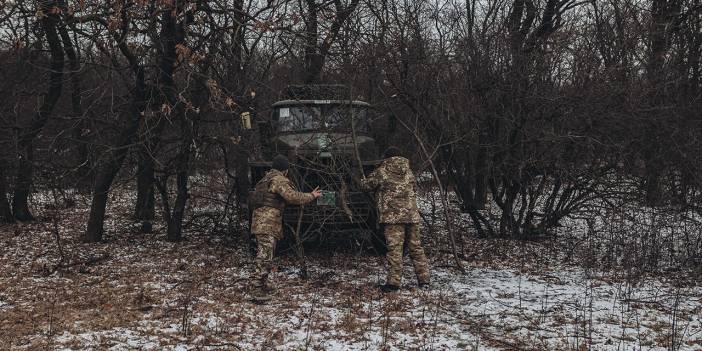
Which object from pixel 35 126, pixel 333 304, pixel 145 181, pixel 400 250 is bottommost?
pixel 333 304

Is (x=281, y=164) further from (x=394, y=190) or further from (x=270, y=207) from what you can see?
(x=394, y=190)

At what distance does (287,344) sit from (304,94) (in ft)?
18.9

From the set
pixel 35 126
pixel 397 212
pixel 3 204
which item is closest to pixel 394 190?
pixel 397 212

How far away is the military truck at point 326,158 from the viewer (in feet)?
25.3

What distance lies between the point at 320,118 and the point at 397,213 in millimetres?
2166

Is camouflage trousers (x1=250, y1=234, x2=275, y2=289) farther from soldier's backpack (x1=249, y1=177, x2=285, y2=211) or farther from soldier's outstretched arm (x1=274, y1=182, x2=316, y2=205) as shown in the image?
soldier's outstretched arm (x1=274, y1=182, x2=316, y2=205)

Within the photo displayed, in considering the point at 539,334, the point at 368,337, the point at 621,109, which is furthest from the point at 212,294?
the point at 621,109

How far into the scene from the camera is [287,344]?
4926 mm

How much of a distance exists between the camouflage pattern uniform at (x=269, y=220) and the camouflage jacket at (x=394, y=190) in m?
0.81

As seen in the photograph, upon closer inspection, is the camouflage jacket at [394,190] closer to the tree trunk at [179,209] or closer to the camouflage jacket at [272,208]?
the camouflage jacket at [272,208]

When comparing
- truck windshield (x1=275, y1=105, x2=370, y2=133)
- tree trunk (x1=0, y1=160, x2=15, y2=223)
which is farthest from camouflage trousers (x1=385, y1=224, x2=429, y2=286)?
tree trunk (x1=0, y1=160, x2=15, y2=223)

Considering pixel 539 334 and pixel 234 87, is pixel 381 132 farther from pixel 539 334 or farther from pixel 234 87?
pixel 539 334

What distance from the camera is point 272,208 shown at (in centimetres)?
701

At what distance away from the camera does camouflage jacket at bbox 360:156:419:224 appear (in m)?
6.88
